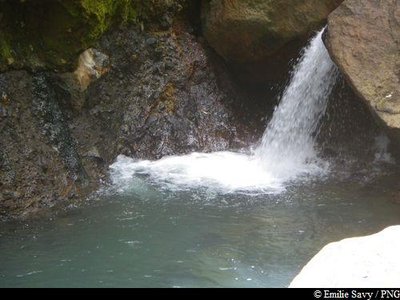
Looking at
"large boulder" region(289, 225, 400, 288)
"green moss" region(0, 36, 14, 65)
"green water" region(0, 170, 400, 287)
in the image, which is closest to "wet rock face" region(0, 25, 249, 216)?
"green moss" region(0, 36, 14, 65)

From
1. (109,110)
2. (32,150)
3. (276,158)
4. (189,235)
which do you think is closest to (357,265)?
(189,235)

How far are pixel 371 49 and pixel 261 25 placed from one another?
161 cm

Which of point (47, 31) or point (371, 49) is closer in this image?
point (47, 31)

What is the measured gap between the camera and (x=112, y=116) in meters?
7.09

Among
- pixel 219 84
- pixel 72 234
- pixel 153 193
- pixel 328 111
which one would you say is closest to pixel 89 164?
pixel 153 193

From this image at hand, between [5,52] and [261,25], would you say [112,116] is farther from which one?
[261,25]

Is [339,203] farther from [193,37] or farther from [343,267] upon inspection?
[193,37]

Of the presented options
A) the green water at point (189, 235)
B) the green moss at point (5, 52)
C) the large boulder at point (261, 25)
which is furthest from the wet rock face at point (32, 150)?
the large boulder at point (261, 25)

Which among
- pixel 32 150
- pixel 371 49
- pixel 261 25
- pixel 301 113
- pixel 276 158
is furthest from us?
pixel 301 113

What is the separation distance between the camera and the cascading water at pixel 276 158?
6684 millimetres

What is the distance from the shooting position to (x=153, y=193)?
6.21 metres

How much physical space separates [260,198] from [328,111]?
93.0 inches

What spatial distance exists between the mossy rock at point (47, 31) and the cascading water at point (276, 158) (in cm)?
174

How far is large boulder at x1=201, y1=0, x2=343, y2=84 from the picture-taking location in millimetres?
7078
